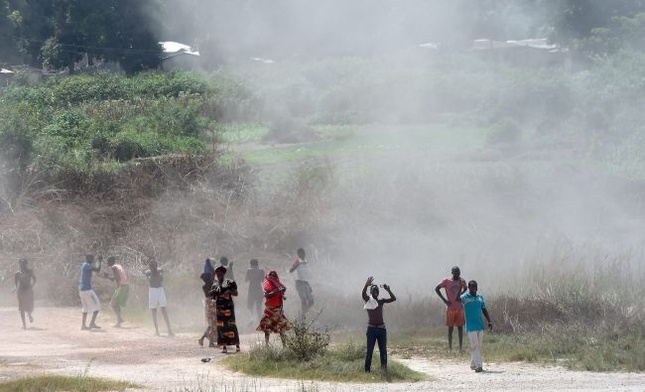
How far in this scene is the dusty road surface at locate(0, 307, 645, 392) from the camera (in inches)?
539

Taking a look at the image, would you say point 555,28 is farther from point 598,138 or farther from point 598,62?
point 598,138

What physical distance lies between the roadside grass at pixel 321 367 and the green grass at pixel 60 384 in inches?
64.9

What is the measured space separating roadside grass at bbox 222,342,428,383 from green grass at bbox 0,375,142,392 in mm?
1649

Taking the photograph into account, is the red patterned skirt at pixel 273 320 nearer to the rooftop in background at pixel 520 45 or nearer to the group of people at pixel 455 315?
the group of people at pixel 455 315

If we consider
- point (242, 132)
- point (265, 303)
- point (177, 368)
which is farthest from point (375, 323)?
point (242, 132)

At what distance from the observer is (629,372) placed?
48.3 ft

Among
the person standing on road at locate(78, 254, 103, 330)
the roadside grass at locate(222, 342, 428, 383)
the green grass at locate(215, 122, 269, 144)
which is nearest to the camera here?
the roadside grass at locate(222, 342, 428, 383)

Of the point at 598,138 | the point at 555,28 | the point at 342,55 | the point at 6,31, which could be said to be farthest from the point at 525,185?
the point at 6,31

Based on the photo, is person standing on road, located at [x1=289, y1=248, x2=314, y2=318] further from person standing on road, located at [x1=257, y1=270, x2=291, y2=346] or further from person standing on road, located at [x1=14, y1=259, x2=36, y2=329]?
person standing on road, located at [x1=14, y1=259, x2=36, y2=329]

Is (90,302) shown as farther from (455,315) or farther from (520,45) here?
(520,45)

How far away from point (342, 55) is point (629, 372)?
1668cm

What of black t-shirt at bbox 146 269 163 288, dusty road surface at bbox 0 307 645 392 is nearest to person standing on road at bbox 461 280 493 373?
dusty road surface at bbox 0 307 645 392

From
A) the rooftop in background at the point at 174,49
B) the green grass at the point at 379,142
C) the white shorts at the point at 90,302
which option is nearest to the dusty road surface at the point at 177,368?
the white shorts at the point at 90,302

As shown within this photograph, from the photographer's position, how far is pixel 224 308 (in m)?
15.9
